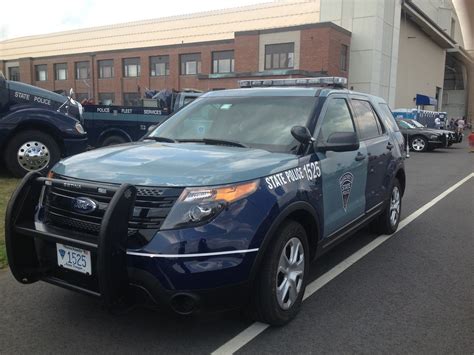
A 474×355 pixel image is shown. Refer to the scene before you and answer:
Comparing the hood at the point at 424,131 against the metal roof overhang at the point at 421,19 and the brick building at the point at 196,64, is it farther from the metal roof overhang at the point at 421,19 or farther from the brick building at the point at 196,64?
the metal roof overhang at the point at 421,19

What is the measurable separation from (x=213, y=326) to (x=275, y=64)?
40182 mm

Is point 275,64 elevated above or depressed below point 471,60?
above

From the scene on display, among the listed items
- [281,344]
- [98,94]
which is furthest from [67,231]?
[98,94]

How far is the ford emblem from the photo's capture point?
3096 millimetres

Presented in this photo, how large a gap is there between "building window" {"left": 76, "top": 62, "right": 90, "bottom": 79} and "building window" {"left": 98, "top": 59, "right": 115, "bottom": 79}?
2.26 m

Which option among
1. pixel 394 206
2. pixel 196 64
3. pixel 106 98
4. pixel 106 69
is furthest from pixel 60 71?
pixel 394 206

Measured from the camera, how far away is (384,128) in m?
5.88

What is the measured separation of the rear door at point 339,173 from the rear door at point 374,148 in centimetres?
20

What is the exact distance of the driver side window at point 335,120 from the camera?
167 inches

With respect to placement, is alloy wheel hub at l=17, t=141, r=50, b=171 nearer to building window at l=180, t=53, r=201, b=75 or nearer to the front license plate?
the front license plate

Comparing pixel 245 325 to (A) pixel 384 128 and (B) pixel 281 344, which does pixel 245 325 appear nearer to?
(B) pixel 281 344

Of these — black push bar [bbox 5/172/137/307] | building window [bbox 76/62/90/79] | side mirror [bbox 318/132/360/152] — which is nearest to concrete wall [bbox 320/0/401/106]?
building window [bbox 76/62/90/79]

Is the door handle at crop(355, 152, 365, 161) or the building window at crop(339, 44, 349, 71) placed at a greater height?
the building window at crop(339, 44, 349, 71)

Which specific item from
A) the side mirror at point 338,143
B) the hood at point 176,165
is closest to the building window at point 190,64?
the side mirror at point 338,143
